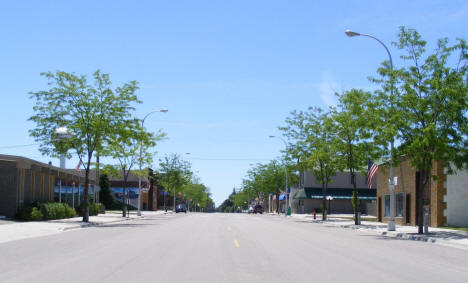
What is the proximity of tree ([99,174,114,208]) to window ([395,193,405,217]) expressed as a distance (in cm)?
4801

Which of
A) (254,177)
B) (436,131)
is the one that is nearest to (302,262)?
(436,131)

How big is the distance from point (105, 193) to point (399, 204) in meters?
49.7

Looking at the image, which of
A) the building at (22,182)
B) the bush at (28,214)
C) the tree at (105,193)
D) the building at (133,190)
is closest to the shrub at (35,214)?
the bush at (28,214)

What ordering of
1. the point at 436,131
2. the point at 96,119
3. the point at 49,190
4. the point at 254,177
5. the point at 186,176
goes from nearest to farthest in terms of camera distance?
the point at 436,131 → the point at 96,119 → the point at 49,190 → the point at 186,176 → the point at 254,177

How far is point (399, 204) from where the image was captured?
41.3 meters

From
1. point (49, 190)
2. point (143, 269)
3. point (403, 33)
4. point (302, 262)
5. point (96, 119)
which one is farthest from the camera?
point (49, 190)

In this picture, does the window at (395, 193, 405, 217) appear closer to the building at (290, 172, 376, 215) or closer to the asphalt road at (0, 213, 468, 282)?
the asphalt road at (0, 213, 468, 282)

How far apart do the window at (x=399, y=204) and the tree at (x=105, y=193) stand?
4801 centimetres

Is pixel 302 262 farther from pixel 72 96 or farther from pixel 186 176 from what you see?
pixel 186 176

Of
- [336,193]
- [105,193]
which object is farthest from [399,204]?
[105,193]

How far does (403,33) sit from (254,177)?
3565 inches

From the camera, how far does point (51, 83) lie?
3412 centimetres

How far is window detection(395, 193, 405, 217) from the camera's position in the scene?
4044 cm

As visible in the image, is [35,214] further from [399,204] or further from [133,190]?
[133,190]
